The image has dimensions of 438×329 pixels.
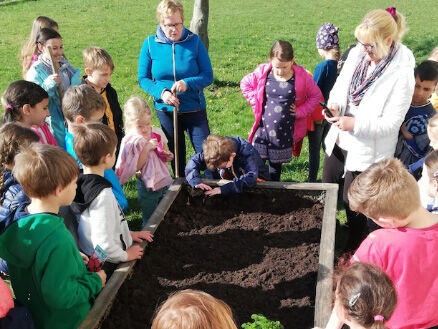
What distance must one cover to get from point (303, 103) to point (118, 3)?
15304 millimetres

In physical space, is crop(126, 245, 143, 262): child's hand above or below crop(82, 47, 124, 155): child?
below

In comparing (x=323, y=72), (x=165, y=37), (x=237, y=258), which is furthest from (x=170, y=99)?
(x=323, y=72)

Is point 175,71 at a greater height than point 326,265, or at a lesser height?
greater

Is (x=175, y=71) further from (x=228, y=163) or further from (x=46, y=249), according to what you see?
(x=46, y=249)

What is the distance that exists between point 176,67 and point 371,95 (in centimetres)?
196

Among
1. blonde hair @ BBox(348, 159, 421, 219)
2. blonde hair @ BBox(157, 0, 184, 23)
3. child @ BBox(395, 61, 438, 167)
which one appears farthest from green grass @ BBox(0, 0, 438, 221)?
blonde hair @ BBox(348, 159, 421, 219)

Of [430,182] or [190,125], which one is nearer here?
[430,182]

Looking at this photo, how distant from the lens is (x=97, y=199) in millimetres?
2781

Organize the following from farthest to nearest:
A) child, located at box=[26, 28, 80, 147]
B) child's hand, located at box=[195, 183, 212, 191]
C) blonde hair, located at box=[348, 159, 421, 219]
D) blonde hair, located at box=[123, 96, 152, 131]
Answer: child, located at box=[26, 28, 80, 147], child's hand, located at box=[195, 183, 212, 191], blonde hair, located at box=[123, 96, 152, 131], blonde hair, located at box=[348, 159, 421, 219]

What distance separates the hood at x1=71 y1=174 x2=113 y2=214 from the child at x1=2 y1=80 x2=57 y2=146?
1.07 m

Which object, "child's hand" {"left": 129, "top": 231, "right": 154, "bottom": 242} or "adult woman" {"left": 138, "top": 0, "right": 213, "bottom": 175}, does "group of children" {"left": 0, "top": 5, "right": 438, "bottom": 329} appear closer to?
"child's hand" {"left": 129, "top": 231, "right": 154, "bottom": 242}

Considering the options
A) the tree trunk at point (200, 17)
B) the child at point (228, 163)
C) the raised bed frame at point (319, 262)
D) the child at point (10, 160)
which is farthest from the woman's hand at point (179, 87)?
the tree trunk at point (200, 17)

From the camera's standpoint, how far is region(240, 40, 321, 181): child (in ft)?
14.7

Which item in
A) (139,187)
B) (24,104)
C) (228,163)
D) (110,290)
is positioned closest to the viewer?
(110,290)
